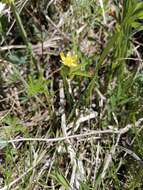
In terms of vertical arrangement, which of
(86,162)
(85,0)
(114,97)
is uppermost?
(85,0)

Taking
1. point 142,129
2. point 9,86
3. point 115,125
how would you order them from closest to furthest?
point 142,129
point 115,125
point 9,86

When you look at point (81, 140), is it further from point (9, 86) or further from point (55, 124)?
point (9, 86)

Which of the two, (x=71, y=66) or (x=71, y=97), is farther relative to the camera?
(x=71, y=97)

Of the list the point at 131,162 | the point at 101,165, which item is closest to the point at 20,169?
the point at 101,165

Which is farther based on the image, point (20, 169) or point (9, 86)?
point (9, 86)

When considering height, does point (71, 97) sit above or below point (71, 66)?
below

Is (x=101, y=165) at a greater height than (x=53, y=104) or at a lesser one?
lesser

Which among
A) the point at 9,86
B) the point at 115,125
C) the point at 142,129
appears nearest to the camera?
the point at 142,129
